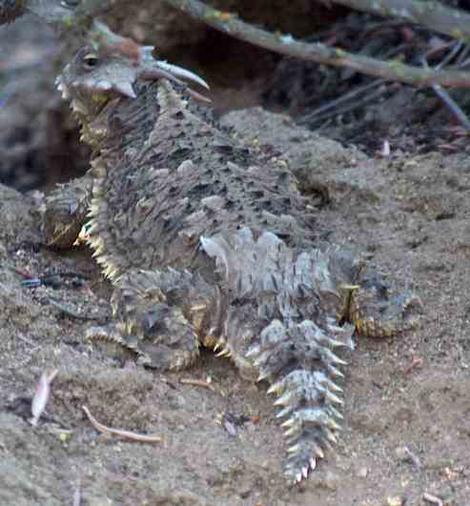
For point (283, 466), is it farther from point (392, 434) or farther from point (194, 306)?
point (194, 306)

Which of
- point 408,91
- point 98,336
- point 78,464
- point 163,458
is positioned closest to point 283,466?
point 163,458

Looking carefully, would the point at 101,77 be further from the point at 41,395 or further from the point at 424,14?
the point at 424,14

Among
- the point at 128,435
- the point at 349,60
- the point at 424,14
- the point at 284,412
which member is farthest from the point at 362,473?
the point at 424,14

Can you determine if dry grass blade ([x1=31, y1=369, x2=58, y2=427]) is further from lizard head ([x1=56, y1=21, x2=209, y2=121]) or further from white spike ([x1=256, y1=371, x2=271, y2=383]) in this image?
lizard head ([x1=56, y1=21, x2=209, y2=121])

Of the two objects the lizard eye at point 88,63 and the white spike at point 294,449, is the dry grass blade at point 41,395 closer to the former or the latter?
the white spike at point 294,449

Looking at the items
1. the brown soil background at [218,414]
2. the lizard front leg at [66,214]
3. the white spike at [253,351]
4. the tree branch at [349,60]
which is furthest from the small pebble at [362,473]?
the lizard front leg at [66,214]

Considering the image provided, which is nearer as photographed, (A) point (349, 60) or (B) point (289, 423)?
(A) point (349, 60)
